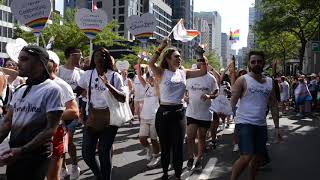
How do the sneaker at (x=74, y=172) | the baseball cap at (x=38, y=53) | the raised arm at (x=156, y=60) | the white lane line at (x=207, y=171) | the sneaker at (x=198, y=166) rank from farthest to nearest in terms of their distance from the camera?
the sneaker at (x=198, y=166), the white lane line at (x=207, y=171), the sneaker at (x=74, y=172), the raised arm at (x=156, y=60), the baseball cap at (x=38, y=53)

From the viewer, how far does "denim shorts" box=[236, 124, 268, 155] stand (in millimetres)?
5355

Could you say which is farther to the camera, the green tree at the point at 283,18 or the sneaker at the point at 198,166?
the green tree at the point at 283,18

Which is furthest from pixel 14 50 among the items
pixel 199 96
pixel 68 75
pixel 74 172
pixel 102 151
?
pixel 199 96

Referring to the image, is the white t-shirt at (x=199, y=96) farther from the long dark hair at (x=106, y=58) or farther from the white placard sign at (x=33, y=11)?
the white placard sign at (x=33, y=11)

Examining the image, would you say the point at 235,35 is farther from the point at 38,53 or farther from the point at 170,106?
the point at 38,53

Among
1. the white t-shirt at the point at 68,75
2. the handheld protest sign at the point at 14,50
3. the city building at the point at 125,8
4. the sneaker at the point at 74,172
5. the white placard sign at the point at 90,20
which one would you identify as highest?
the city building at the point at 125,8

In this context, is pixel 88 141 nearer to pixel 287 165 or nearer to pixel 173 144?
pixel 173 144

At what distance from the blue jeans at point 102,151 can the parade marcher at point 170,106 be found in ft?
3.12

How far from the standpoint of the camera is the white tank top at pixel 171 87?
609 centimetres

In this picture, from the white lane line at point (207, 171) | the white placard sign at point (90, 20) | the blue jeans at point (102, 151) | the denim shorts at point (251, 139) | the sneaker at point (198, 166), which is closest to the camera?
the blue jeans at point (102, 151)

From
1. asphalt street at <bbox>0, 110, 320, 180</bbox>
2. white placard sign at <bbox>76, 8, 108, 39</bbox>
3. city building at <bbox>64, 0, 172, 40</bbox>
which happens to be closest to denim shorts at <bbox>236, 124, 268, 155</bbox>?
asphalt street at <bbox>0, 110, 320, 180</bbox>

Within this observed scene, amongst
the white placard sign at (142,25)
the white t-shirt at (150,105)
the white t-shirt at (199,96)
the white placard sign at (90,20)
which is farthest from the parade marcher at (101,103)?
the white placard sign at (142,25)

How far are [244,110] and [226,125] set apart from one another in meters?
8.76

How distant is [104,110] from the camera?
5.36 m
